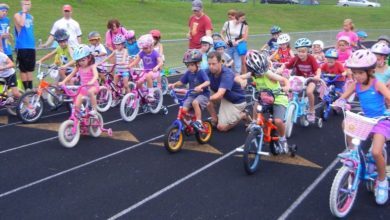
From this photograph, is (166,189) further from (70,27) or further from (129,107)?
(70,27)

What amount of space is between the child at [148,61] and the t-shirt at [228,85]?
6.37ft

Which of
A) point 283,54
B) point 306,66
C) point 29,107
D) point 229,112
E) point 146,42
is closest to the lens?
point 229,112

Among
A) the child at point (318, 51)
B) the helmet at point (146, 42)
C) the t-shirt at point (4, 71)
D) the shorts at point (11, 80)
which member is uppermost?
the helmet at point (146, 42)

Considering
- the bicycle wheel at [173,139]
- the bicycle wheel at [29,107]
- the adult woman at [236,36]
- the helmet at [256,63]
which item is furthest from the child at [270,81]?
the adult woman at [236,36]

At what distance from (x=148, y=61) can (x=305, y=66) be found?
3.24 metres

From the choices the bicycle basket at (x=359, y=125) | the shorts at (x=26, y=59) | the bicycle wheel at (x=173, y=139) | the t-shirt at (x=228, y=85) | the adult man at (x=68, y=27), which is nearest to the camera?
the bicycle basket at (x=359, y=125)

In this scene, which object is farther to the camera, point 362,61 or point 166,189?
point 166,189

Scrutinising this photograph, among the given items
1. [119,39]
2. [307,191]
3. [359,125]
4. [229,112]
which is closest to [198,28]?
[119,39]

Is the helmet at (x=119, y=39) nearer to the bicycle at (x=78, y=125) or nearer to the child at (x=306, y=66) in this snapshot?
the bicycle at (x=78, y=125)

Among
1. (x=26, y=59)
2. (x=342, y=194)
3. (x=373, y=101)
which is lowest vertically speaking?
(x=342, y=194)

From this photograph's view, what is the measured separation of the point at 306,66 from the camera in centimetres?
913

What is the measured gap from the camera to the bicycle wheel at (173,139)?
7238 millimetres

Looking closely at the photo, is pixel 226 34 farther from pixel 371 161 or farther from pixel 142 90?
pixel 371 161

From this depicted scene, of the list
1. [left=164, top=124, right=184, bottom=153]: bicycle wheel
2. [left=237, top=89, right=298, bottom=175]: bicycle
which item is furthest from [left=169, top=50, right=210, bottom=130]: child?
[left=237, top=89, right=298, bottom=175]: bicycle
